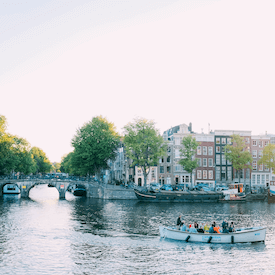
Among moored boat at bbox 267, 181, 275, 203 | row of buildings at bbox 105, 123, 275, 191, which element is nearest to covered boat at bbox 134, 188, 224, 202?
moored boat at bbox 267, 181, 275, 203

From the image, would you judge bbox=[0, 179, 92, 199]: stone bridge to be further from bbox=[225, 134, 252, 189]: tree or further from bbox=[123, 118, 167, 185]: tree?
bbox=[225, 134, 252, 189]: tree

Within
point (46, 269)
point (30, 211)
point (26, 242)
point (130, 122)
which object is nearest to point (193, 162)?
point (130, 122)

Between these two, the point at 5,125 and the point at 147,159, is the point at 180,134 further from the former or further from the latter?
the point at 5,125

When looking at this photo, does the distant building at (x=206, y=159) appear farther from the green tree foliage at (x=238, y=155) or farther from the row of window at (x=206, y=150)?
the green tree foliage at (x=238, y=155)

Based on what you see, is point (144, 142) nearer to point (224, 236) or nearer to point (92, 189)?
point (92, 189)

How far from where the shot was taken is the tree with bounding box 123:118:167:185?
79938 mm

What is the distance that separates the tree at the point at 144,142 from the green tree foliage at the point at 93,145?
9.07 m

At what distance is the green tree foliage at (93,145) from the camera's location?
287 feet

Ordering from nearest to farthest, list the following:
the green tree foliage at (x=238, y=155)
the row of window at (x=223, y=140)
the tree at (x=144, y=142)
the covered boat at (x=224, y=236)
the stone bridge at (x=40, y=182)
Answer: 1. the covered boat at (x=224, y=236)
2. the tree at (x=144, y=142)
3. the stone bridge at (x=40, y=182)
4. the green tree foliage at (x=238, y=155)
5. the row of window at (x=223, y=140)

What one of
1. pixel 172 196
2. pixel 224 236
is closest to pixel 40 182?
pixel 172 196

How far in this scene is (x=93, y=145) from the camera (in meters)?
88.0

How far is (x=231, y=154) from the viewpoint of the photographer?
88750mm

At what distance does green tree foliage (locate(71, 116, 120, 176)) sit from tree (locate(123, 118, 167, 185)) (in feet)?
29.7

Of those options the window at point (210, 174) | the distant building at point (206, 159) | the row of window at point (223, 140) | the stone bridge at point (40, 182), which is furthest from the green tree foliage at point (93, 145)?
the row of window at point (223, 140)
